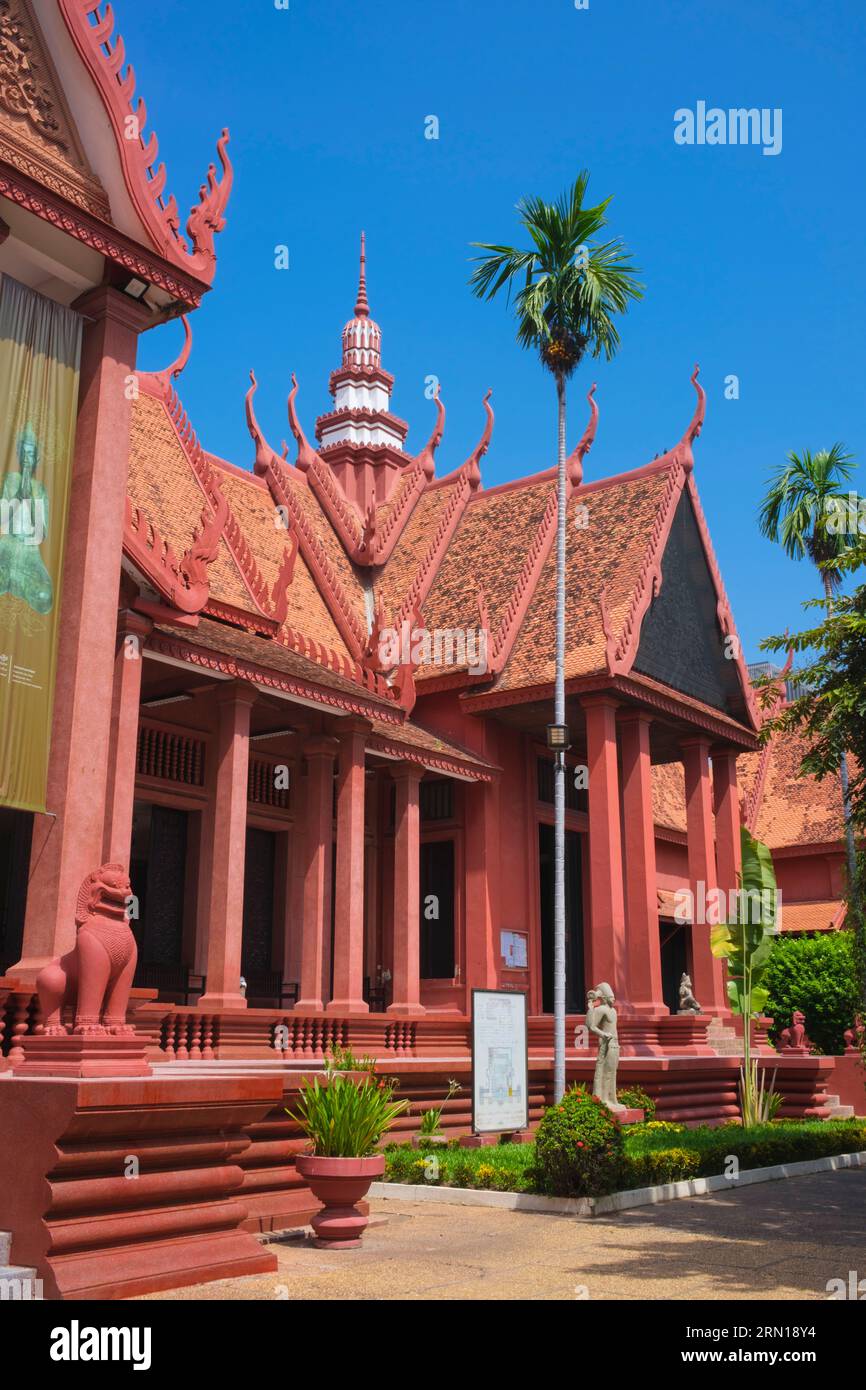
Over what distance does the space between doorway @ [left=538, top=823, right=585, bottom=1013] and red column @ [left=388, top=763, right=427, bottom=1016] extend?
446 cm

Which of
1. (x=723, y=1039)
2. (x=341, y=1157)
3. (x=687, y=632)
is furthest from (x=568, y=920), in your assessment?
(x=341, y=1157)

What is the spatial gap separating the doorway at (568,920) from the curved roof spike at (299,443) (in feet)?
30.2

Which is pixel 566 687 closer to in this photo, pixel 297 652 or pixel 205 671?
pixel 297 652

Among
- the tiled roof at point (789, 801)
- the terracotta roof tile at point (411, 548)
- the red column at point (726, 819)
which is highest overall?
the terracotta roof tile at point (411, 548)

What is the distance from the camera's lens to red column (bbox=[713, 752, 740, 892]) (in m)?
25.2

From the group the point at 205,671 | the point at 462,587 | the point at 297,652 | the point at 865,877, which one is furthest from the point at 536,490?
the point at 865,877

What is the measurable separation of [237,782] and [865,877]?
302 inches

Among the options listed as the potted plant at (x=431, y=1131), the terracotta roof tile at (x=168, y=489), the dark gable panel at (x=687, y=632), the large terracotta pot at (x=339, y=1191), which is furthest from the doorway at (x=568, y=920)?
the large terracotta pot at (x=339, y=1191)

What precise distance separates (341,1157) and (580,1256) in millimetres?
1824

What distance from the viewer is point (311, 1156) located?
9.05 metres

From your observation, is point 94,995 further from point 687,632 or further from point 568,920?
point 687,632

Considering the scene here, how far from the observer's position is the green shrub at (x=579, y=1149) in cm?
1091

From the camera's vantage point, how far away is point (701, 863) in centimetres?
2364

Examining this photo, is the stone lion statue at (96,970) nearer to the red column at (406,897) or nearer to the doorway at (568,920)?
the red column at (406,897)
